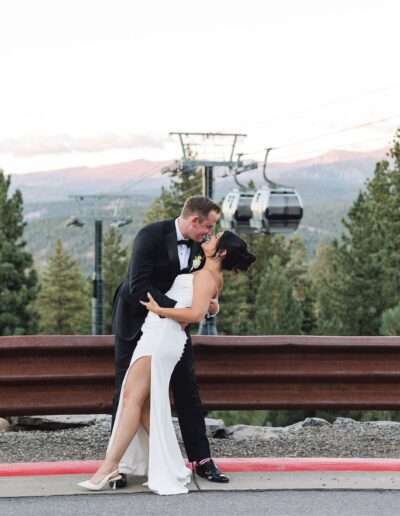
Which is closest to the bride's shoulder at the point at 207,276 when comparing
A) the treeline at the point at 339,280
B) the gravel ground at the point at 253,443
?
the gravel ground at the point at 253,443

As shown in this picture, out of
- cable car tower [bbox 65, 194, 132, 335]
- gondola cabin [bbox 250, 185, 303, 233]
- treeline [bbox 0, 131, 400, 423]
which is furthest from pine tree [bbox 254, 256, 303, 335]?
gondola cabin [bbox 250, 185, 303, 233]

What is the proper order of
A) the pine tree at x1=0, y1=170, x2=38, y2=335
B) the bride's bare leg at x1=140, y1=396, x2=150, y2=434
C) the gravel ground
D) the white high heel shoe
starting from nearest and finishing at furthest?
the white high heel shoe
the bride's bare leg at x1=140, y1=396, x2=150, y2=434
the gravel ground
the pine tree at x1=0, y1=170, x2=38, y2=335

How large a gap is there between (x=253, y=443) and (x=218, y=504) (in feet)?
5.85

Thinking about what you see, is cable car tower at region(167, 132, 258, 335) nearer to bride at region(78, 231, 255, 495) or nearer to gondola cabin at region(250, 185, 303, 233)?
gondola cabin at region(250, 185, 303, 233)

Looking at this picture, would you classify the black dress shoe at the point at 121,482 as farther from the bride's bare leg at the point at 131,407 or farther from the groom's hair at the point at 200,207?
the groom's hair at the point at 200,207

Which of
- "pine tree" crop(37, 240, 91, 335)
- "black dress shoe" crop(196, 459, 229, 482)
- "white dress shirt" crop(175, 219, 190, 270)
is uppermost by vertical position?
"white dress shirt" crop(175, 219, 190, 270)

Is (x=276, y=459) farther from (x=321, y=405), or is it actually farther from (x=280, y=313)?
(x=280, y=313)

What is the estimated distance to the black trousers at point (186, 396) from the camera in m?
6.21

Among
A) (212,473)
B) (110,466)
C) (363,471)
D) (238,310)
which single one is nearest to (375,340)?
(363,471)

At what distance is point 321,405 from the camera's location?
7.20 meters

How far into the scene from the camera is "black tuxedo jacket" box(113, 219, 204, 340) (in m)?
6.02

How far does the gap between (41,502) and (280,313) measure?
65173 millimetres

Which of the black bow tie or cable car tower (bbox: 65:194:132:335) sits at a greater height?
the black bow tie

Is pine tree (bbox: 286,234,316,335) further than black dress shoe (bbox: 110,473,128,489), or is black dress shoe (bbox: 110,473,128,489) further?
pine tree (bbox: 286,234,316,335)
